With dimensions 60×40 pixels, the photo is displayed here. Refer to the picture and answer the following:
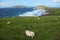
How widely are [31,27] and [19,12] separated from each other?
0.53m

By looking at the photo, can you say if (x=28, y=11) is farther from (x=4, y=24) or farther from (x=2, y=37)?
(x=2, y=37)

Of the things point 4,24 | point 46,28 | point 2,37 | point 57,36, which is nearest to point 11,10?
point 4,24

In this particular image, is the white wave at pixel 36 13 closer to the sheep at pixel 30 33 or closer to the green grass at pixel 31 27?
the green grass at pixel 31 27

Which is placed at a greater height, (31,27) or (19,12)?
(19,12)

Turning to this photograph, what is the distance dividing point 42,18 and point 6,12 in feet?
3.27

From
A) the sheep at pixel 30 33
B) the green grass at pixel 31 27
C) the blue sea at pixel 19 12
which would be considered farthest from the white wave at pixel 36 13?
the sheep at pixel 30 33

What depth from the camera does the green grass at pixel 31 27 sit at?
340 centimetres

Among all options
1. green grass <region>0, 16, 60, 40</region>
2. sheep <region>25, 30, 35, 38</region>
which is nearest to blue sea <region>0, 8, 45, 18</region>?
green grass <region>0, 16, 60, 40</region>

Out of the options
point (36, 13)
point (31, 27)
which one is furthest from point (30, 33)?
point (36, 13)

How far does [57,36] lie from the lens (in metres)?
3.45

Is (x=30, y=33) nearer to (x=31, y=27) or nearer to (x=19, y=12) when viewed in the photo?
(x=31, y=27)

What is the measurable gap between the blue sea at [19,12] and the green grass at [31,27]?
11cm

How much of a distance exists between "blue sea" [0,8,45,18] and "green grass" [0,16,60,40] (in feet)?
0.36

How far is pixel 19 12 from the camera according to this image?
12.2ft
